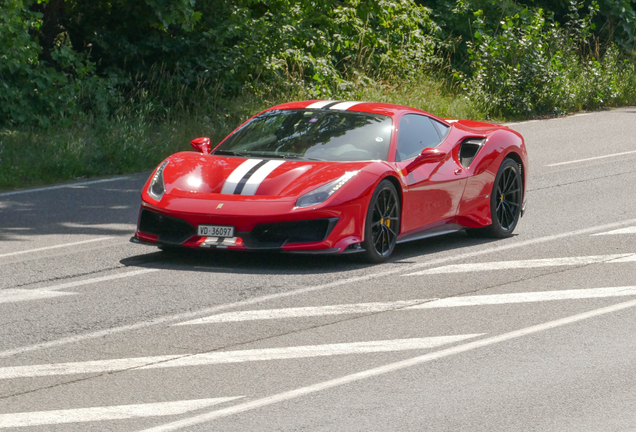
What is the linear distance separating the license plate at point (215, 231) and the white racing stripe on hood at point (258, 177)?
1.08 feet

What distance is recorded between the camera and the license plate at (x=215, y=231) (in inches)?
318

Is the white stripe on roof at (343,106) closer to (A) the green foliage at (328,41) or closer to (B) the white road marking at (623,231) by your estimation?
(B) the white road marking at (623,231)

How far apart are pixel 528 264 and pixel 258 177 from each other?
90.1 inches

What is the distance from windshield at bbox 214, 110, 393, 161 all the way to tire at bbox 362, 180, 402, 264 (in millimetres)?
408

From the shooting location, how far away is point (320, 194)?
8.12 meters

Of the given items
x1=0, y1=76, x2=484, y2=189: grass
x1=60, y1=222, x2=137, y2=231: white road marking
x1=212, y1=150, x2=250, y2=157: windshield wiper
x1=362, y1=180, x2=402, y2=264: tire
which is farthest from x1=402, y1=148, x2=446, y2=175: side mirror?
x1=0, y1=76, x2=484, y2=189: grass

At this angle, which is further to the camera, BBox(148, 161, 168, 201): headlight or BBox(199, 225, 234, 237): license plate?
BBox(148, 161, 168, 201): headlight

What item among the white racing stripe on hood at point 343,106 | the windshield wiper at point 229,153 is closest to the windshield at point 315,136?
the windshield wiper at point 229,153

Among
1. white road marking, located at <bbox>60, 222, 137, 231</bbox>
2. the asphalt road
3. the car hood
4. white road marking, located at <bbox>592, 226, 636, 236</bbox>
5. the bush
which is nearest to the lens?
the asphalt road

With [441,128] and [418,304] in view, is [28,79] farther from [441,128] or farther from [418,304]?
[418,304]

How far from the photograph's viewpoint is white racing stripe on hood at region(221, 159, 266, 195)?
8.29 meters

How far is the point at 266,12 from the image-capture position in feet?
67.3

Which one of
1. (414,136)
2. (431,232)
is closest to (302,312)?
(431,232)

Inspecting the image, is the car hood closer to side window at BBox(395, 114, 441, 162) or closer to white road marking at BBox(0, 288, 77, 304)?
side window at BBox(395, 114, 441, 162)
